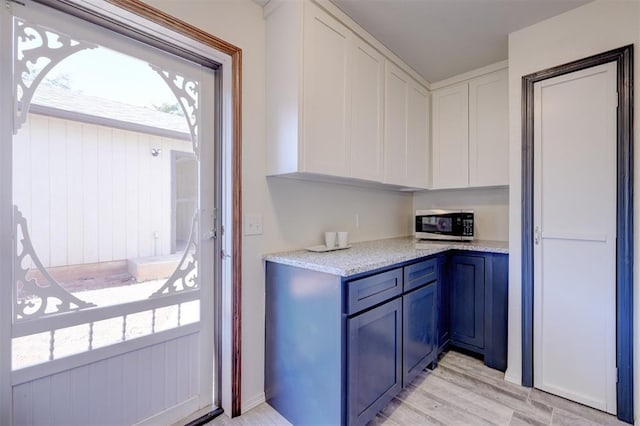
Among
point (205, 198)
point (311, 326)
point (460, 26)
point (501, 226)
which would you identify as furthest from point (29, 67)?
point (501, 226)

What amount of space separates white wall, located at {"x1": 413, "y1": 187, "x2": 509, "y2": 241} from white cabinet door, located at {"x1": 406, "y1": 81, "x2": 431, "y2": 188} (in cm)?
39

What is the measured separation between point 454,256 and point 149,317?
2224mm

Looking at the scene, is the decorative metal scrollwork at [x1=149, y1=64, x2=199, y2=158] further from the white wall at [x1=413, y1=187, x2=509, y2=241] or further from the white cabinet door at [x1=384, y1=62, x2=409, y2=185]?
the white wall at [x1=413, y1=187, x2=509, y2=241]

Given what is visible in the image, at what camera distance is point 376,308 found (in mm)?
1538

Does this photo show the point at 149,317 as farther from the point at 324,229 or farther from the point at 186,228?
the point at 324,229

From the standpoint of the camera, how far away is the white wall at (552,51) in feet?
5.33

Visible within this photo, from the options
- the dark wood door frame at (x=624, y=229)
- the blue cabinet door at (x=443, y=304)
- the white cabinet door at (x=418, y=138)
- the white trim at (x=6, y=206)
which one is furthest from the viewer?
the white cabinet door at (x=418, y=138)

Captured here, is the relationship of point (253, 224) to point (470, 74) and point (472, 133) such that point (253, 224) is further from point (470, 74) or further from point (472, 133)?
point (470, 74)

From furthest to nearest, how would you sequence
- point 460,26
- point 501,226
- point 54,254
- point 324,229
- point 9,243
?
point 501,226 → point 324,229 → point 460,26 → point 54,254 → point 9,243

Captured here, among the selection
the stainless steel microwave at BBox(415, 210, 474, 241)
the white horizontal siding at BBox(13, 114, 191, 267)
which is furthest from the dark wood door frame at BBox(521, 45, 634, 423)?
the white horizontal siding at BBox(13, 114, 191, 267)

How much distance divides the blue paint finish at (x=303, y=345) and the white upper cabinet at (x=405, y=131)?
1.15 meters

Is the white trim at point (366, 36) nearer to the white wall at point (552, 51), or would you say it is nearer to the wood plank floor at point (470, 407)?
the white wall at point (552, 51)

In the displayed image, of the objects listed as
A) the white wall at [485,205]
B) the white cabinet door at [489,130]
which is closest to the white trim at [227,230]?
the white cabinet door at [489,130]

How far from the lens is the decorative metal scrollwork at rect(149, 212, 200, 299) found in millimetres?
1571
